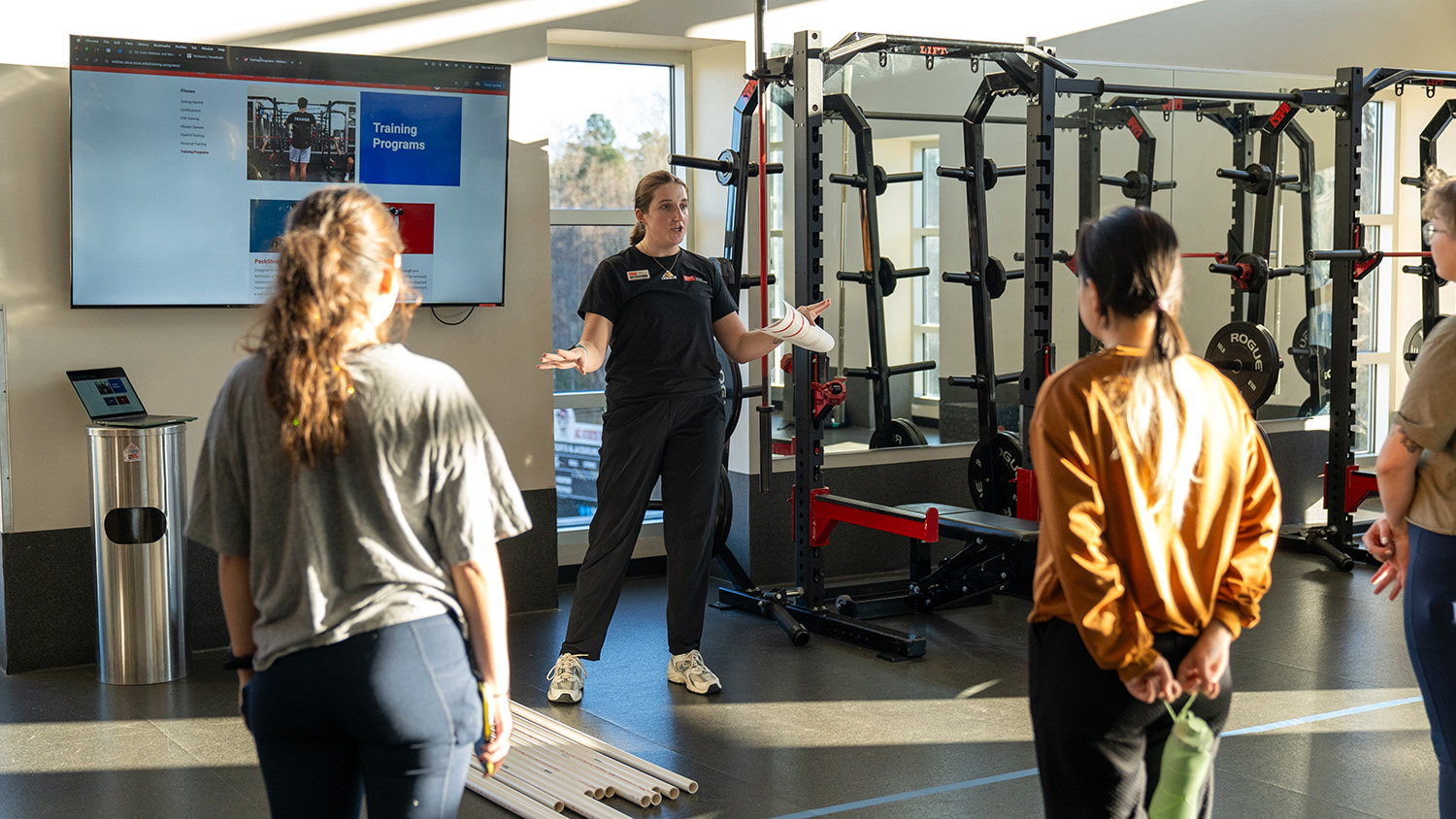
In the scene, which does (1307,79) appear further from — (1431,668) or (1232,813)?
(1431,668)

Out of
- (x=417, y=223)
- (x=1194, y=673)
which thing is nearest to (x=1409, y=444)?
(x=1194, y=673)

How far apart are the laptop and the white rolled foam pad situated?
2052 mm

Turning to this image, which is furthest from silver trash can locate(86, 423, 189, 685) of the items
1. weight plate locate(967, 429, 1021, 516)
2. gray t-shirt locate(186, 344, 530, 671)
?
weight plate locate(967, 429, 1021, 516)

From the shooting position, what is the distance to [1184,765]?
→ 170cm

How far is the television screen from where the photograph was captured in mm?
4281

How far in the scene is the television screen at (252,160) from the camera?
4281 mm

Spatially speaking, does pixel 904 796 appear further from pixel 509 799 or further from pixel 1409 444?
pixel 1409 444

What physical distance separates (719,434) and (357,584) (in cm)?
263

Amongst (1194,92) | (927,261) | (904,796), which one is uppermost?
(1194,92)

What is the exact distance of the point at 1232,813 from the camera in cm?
302

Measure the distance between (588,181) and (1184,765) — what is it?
14.5 ft

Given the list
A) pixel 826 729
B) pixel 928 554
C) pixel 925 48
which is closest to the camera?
pixel 826 729

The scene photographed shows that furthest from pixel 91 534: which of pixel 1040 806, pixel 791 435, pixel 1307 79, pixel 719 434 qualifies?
pixel 1307 79

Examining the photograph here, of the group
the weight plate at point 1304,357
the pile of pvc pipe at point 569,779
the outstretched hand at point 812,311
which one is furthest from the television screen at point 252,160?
the weight plate at point 1304,357
